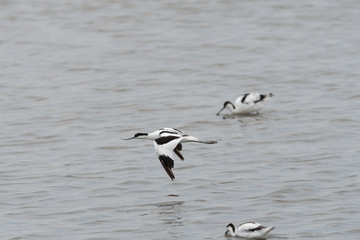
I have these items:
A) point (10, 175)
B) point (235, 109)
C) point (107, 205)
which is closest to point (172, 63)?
point (235, 109)

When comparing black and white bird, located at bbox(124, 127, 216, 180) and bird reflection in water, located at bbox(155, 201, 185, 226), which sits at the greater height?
black and white bird, located at bbox(124, 127, 216, 180)

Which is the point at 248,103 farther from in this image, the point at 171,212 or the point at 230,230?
the point at 230,230

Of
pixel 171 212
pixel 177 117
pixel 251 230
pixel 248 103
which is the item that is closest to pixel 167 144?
pixel 171 212

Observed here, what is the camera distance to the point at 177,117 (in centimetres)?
1889

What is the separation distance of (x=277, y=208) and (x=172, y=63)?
11753 mm

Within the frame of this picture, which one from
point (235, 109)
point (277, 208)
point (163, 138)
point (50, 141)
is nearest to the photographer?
point (277, 208)

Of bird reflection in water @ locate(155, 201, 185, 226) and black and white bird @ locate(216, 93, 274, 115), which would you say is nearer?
bird reflection in water @ locate(155, 201, 185, 226)

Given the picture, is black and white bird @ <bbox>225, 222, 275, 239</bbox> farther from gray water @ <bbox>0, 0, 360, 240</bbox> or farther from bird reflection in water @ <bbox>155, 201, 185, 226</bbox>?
bird reflection in water @ <bbox>155, 201, 185, 226</bbox>

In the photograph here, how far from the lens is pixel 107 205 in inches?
517

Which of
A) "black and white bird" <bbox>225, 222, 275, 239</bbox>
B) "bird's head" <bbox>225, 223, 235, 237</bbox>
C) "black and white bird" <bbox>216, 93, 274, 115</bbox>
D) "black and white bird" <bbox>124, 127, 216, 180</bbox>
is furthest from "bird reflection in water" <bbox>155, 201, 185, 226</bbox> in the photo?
"black and white bird" <bbox>216, 93, 274, 115</bbox>

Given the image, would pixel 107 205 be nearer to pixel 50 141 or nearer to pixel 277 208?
pixel 277 208

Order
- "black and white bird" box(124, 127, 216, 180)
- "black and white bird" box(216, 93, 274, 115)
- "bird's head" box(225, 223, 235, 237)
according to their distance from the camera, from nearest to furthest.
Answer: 1. "bird's head" box(225, 223, 235, 237)
2. "black and white bird" box(124, 127, 216, 180)
3. "black and white bird" box(216, 93, 274, 115)

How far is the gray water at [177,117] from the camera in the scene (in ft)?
41.3

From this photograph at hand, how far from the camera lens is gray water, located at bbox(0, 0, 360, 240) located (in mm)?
12594
